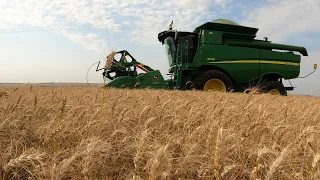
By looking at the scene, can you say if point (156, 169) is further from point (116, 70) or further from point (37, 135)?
point (116, 70)

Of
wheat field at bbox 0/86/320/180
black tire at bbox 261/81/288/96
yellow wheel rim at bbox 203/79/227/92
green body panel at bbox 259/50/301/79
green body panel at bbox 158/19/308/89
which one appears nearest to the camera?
wheat field at bbox 0/86/320/180

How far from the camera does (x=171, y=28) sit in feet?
37.5

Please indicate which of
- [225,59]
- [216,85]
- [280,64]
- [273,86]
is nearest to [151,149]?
[216,85]

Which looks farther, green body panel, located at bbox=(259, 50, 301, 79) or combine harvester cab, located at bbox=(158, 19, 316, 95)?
green body panel, located at bbox=(259, 50, 301, 79)

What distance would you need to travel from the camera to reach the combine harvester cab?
10.4 meters

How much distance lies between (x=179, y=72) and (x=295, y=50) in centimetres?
593

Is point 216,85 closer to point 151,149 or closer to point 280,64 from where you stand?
point 280,64

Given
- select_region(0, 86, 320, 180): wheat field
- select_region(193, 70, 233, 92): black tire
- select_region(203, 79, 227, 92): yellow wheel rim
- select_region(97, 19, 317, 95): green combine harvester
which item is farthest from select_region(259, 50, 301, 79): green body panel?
select_region(0, 86, 320, 180): wheat field

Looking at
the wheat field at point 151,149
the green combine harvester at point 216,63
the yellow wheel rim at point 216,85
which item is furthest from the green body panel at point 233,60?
the wheat field at point 151,149

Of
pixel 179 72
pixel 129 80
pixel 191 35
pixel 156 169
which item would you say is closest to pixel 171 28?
pixel 191 35

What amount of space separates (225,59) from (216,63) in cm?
43

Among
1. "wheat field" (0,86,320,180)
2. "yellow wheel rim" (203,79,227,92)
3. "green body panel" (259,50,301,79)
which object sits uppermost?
"green body panel" (259,50,301,79)

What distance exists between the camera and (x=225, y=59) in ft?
35.7

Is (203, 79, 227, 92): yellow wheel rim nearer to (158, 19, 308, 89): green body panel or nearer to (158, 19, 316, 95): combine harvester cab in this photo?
(158, 19, 316, 95): combine harvester cab
